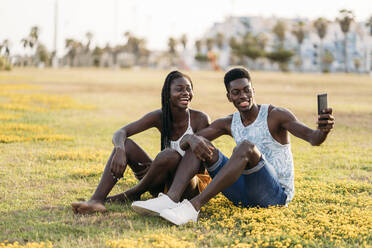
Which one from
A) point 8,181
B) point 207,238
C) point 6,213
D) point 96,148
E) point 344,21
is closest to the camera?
point 207,238

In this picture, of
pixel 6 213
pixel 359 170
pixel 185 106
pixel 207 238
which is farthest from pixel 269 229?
pixel 359 170

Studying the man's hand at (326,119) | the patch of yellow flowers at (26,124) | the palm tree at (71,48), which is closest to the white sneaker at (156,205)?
the man's hand at (326,119)

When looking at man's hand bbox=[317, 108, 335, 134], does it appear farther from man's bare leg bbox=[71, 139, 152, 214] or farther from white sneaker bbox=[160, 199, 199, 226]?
man's bare leg bbox=[71, 139, 152, 214]

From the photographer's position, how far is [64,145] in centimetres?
1018

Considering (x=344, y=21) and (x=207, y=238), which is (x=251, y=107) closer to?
(x=207, y=238)

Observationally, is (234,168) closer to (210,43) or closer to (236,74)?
(236,74)

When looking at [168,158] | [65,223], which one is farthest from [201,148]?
[65,223]

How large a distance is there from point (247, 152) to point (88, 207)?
5.67 feet

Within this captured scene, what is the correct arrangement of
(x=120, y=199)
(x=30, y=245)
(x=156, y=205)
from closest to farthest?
(x=30, y=245) → (x=156, y=205) → (x=120, y=199)

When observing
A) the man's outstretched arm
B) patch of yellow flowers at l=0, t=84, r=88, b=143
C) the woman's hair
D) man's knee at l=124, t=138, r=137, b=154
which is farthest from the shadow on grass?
patch of yellow flowers at l=0, t=84, r=88, b=143

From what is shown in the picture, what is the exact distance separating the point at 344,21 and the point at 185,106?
102715 mm

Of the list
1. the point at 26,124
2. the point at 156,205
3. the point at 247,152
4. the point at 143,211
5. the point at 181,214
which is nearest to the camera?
the point at 247,152

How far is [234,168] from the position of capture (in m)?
4.53

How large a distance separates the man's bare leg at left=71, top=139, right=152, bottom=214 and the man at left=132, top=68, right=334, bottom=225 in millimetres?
479
